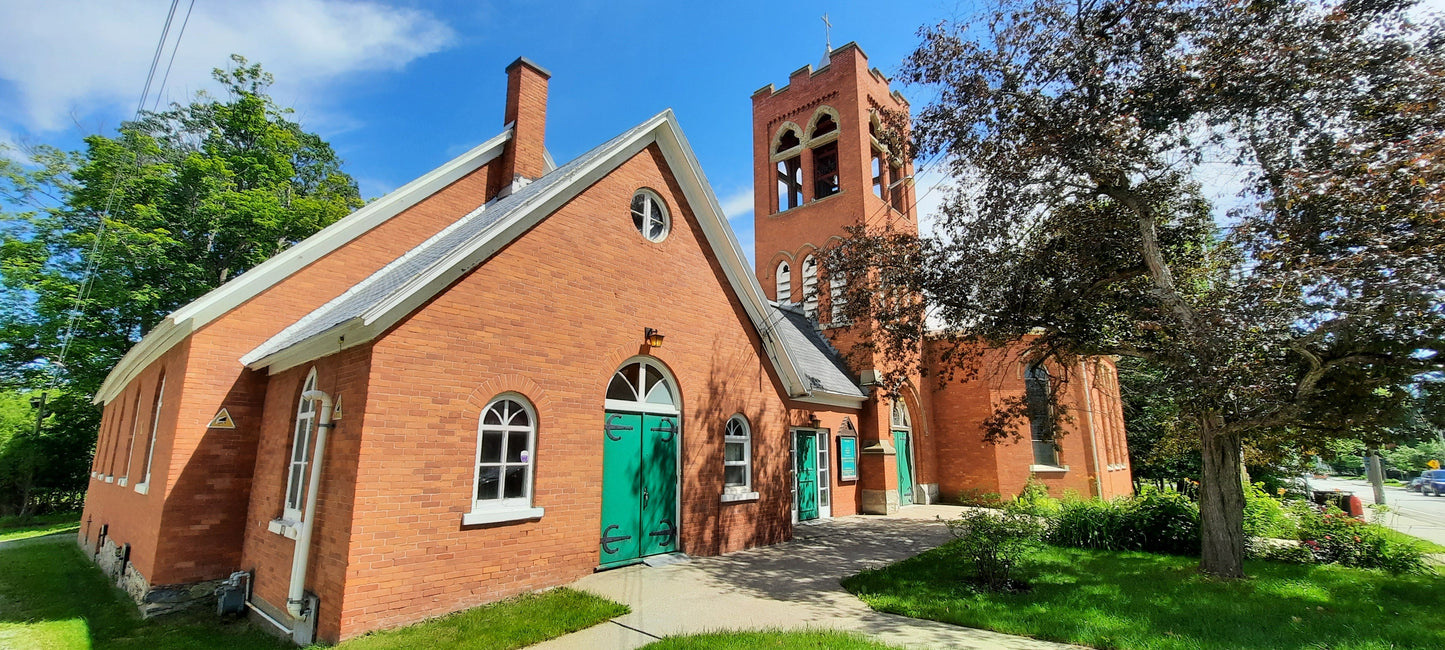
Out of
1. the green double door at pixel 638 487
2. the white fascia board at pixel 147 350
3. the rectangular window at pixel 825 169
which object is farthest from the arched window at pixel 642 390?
the rectangular window at pixel 825 169

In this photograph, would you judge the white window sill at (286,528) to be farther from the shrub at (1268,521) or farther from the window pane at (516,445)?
the shrub at (1268,521)

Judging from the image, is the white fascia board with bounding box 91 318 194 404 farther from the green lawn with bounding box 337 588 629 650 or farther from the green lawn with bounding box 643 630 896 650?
the green lawn with bounding box 643 630 896 650

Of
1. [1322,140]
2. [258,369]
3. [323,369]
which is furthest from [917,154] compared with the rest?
[258,369]

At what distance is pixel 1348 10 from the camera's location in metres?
7.21

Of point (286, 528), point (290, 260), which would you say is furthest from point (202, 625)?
point (290, 260)

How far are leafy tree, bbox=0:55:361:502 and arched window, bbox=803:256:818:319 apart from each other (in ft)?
57.7

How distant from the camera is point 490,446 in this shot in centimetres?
736

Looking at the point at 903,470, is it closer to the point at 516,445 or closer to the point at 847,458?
the point at 847,458

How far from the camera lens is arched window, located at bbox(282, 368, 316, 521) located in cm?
734

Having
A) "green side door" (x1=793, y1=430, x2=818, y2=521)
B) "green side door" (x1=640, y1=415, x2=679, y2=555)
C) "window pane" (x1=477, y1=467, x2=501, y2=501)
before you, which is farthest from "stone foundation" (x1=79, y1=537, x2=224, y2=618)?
"green side door" (x1=793, y1=430, x2=818, y2=521)

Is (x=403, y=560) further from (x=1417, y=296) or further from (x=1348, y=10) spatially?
(x=1348, y=10)

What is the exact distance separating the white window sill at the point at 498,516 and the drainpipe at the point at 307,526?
1.61 metres

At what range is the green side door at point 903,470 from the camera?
18.6m

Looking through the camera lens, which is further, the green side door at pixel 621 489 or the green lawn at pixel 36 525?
the green lawn at pixel 36 525
